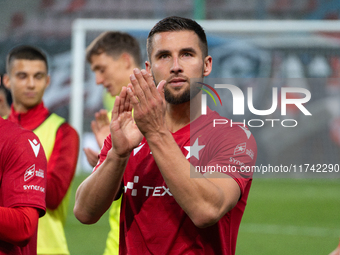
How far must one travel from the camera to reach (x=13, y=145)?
88.3 inches

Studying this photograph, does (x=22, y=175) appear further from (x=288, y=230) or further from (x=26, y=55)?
(x=288, y=230)

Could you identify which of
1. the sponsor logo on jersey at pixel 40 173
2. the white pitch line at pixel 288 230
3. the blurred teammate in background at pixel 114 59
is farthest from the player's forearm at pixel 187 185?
the white pitch line at pixel 288 230

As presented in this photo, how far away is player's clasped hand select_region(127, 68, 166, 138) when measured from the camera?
1.97 m

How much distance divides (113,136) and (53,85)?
15.9 meters

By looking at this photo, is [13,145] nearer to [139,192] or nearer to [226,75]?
[139,192]

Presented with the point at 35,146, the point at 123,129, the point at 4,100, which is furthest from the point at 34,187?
the point at 4,100

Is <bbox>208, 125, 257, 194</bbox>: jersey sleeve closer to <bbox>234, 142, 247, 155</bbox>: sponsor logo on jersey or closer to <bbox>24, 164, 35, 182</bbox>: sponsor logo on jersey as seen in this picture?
<bbox>234, 142, 247, 155</bbox>: sponsor logo on jersey

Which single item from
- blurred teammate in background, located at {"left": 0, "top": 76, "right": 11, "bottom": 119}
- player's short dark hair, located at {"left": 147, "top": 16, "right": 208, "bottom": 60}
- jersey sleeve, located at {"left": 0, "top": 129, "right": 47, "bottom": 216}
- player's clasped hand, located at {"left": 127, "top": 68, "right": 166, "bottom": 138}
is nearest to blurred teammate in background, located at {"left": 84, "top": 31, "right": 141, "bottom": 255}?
blurred teammate in background, located at {"left": 0, "top": 76, "right": 11, "bottom": 119}

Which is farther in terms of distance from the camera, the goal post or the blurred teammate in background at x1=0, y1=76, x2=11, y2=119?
the goal post

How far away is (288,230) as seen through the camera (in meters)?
8.73

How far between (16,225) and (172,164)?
2.44 ft

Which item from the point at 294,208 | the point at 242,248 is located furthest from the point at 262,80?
the point at 242,248

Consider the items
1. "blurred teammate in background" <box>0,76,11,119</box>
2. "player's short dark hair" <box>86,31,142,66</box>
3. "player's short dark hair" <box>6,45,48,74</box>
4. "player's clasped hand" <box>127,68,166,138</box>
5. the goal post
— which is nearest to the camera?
"player's clasped hand" <box>127,68,166,138</box>

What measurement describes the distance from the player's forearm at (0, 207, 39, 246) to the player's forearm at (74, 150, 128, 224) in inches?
9.5
